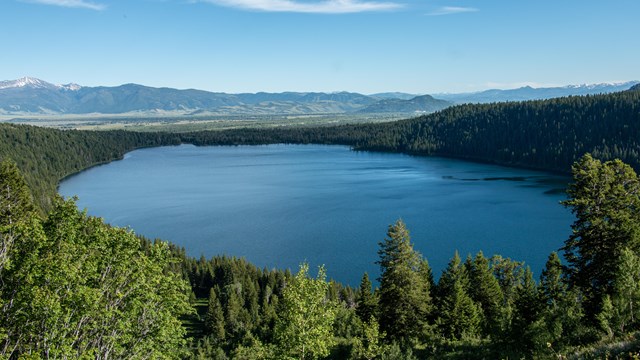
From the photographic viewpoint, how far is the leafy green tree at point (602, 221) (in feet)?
94.7

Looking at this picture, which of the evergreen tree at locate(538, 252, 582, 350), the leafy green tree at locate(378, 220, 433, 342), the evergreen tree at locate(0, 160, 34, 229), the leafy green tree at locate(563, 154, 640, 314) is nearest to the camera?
the evergreen tree at locate(538, 252, 582, 350)

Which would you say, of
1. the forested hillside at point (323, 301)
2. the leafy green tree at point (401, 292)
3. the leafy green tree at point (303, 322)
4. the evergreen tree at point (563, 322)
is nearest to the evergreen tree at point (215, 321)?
the forested hillside at point (323, 301)

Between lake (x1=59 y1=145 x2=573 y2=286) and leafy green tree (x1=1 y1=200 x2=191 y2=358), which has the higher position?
leafy green tree (x1=1 y1=200 x2=191 y2=358)

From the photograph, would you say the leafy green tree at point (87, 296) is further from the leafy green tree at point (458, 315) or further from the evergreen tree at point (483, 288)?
the evergreen tree at point (483, 288)

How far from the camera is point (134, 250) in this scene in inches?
785

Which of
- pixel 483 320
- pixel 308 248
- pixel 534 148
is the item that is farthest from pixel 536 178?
pixel 483 320

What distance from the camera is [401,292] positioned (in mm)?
37562

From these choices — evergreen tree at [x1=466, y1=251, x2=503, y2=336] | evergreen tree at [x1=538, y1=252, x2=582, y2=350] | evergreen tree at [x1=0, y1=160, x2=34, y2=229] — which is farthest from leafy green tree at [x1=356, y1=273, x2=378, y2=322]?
evergreen tree at [x1=0, y1=160, x2=34, y2=229]

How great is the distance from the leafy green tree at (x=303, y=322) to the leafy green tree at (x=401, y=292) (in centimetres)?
1522

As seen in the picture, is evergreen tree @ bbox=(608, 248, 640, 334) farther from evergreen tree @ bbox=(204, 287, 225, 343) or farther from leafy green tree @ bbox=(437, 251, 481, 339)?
evergreen tree @ bbox=(204, 287, 225, 343)

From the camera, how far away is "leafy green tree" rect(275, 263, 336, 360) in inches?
883

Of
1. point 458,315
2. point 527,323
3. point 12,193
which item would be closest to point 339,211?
point 458,315

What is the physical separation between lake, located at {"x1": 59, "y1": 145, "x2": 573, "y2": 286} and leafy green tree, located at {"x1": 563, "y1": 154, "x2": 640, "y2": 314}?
4074 cm

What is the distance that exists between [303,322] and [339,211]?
3608 inches
